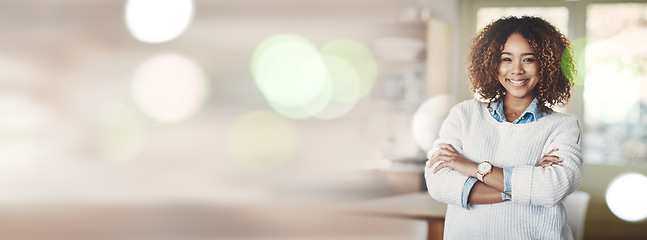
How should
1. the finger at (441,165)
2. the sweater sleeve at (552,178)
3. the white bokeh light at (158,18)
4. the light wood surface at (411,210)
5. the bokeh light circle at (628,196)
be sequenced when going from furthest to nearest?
the bokeh light circle at (628,196), the white bokeh light at (158,18), the light wood surface at (411,210), the finger at (441,165), the sweater sleeve at (552,178)

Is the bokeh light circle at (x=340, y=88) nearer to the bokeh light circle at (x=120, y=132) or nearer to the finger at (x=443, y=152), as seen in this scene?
the bokeh light circle at (x=120, y=132)

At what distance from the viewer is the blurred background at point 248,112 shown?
2.73 metres

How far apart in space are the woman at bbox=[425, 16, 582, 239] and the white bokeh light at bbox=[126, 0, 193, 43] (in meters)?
1.89

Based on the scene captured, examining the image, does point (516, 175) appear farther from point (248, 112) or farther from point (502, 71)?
point (248, 112)

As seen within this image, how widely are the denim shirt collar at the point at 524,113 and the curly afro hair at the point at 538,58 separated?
0.01 m

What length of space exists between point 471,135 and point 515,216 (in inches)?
7.8

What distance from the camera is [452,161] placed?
45.8 inches

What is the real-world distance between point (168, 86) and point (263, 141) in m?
0.66

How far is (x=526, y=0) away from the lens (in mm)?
3857

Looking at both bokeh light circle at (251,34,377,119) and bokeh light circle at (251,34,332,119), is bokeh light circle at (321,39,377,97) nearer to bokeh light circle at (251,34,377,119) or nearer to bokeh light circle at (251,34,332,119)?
bokeh light circle at (251,34,377,119)

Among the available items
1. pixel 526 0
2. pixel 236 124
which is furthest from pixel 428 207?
pixel 526 0

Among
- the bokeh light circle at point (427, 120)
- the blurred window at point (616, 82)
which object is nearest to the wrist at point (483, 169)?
the bokeh light circle at point (427, 120)

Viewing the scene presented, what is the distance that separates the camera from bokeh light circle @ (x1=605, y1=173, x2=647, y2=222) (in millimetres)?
3750

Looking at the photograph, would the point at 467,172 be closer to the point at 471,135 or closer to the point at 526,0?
the point at 471,135
